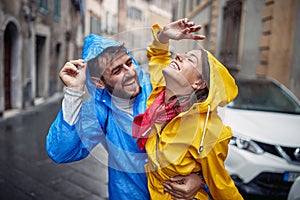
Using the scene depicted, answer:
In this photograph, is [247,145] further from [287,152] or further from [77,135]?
[77,135]

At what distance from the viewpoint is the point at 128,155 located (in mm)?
1250

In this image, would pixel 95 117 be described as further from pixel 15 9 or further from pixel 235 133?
pixel 15 9

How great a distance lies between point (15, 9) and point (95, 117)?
25.6 feet

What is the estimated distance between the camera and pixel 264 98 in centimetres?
405

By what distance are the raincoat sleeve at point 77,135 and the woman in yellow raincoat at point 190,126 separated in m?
0.21

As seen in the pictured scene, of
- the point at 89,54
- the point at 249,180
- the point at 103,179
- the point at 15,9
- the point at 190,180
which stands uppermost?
the point at 15,9

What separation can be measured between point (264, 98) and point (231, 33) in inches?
270

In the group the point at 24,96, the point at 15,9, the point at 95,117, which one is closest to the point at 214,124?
the point at 95,117

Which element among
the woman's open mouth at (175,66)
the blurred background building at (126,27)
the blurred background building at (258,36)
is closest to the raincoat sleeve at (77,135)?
the woman's open mouth at (175,66)

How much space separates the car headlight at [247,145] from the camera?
305 cm

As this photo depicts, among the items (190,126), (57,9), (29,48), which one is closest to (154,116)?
(190,126)

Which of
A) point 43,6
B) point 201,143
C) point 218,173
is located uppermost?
point 43,6

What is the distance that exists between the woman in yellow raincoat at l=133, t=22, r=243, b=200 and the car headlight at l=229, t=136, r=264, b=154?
2.03m

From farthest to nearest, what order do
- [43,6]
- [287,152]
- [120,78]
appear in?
[43,6], [287,152], [120,78]
